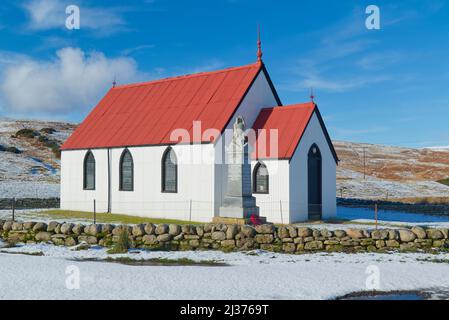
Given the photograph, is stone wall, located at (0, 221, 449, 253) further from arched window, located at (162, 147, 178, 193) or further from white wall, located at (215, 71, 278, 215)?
arched window, located at (162, 147, 178, 193)

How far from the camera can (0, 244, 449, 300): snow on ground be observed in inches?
355

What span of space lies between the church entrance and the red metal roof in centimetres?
135

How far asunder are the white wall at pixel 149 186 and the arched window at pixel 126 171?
0.27 meters

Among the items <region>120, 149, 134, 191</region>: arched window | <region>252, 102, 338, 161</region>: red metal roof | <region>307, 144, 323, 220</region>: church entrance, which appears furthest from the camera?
<region>120, 149, 134, 191</region>: arched window

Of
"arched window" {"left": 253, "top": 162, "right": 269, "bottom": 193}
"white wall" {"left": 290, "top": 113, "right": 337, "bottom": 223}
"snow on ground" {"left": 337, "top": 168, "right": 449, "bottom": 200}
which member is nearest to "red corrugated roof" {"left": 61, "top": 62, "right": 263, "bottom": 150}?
"arched window" {"left": 253, "top": 162, "right": 269, "bottom": 193}

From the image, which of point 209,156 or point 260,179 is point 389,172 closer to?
point 260,179

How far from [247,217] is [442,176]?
199 feet

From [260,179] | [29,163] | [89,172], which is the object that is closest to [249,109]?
[260,179]

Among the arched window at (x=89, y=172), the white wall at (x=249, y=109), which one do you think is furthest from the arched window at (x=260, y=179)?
the arched window at (x=89, y=172)

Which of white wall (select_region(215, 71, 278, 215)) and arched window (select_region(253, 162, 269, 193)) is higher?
white wall (select_region(215, 71, 278, 215))

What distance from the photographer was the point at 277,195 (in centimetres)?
2308

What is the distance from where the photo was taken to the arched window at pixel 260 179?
23.6 m
